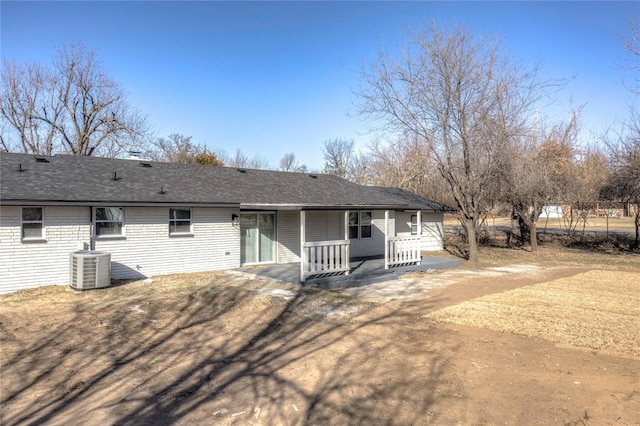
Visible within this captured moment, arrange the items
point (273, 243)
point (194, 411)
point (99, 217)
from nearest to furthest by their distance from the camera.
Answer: point (194, 411), point (99, 217), point (273, 243)

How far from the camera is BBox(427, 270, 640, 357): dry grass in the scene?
6.83 metres

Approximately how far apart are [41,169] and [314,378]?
11409mm

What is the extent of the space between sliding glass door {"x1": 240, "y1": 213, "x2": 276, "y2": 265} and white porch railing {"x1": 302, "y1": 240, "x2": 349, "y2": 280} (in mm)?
3129

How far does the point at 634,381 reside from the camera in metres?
4.98

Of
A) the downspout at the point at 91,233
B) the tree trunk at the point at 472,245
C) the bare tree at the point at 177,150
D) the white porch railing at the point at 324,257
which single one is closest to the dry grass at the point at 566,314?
the white porch railing at the point at 324,257

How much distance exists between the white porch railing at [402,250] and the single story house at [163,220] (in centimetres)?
3

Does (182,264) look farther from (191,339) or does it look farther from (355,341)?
(355,341)

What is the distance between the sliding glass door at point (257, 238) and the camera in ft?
49.5

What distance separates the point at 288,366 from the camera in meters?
5.65

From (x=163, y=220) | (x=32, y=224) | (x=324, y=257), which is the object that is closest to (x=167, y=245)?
(x=163, y=220)

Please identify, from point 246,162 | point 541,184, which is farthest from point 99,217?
point 246,162

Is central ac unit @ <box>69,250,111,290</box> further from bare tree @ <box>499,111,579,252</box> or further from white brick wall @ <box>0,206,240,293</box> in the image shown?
bare tree @ <box>499,111,579,252</box>

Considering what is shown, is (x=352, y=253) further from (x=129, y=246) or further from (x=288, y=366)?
(x=288, y=366)

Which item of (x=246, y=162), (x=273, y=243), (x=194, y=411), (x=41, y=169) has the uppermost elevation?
(x=246, y=162)
